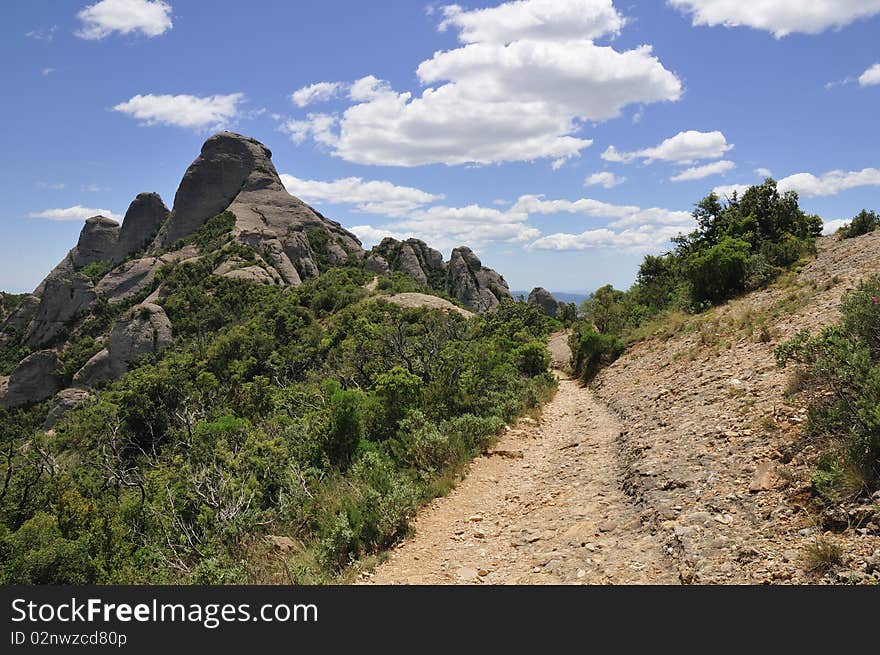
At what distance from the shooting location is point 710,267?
23.5 m

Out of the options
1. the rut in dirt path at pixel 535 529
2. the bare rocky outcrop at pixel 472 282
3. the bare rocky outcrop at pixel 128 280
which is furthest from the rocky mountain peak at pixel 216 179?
the rut in dirt path at pixel 535 529

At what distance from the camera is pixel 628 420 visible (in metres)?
13.9

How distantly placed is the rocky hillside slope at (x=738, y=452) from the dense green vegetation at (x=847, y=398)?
0.32m

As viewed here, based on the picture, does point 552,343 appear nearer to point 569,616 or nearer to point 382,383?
point 382,383

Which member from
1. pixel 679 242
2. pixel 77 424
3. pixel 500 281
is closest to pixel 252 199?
pixel 500 281

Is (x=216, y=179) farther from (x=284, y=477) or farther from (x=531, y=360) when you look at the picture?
(x=284, y=477)

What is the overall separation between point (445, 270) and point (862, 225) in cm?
7456

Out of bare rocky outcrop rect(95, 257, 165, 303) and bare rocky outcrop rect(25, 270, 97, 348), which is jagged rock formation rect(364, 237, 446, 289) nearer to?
bare rocky outcrop rect(95, 257, 165, 303)

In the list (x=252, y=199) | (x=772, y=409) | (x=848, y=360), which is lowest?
(x=772, y=409)

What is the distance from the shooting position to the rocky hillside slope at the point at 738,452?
5.29 m

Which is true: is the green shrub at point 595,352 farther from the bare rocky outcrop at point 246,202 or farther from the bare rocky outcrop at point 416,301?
the bare rocky outcrop at point 246,202

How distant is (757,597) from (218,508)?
928 cm

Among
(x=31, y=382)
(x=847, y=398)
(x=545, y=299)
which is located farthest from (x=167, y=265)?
(x=847, y=398)

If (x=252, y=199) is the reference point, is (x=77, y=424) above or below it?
below
